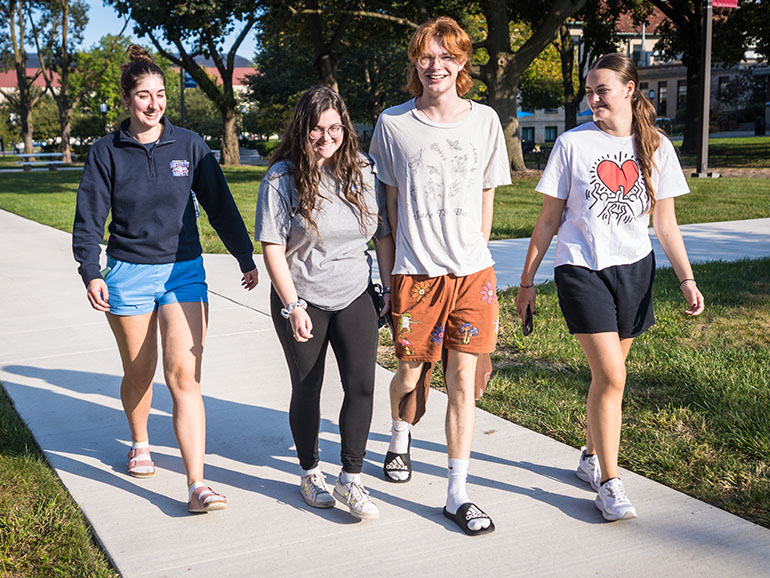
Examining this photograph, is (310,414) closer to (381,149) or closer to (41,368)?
(381,149)

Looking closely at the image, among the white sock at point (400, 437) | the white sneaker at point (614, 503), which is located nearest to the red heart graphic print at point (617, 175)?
the white sneaker at point (614, 503)

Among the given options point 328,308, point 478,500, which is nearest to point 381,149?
point 328,308

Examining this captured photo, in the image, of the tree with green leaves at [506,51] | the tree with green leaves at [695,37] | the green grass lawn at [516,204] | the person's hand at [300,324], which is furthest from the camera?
the tree with green leaves at [695,37]

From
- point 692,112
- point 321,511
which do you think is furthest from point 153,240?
point 692,112

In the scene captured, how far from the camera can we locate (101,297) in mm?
3512

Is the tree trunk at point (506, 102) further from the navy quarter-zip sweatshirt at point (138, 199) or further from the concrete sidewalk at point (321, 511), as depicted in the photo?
the navy quarter-zip sweatshirt at point (138, 199)

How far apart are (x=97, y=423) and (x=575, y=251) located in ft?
9.51

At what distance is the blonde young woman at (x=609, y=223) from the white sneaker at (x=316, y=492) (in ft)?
3.74

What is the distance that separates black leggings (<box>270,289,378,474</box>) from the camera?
137 inches

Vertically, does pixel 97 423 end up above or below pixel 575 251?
→ below

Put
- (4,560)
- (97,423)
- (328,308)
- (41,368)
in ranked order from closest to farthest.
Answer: (4,560), (328,308), (97,423), (41,368)

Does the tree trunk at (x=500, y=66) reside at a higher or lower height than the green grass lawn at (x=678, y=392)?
higher

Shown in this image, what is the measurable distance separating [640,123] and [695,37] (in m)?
27.4

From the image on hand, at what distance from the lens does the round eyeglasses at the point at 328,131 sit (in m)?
3.33
